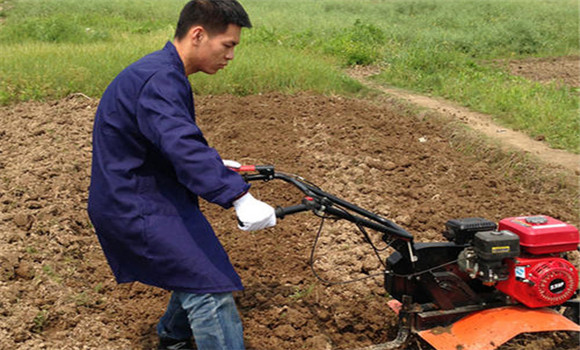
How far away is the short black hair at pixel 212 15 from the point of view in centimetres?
241

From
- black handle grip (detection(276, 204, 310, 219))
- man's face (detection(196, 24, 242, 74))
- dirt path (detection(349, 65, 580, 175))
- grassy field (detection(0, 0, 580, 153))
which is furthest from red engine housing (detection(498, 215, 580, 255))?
grassy field (detection(0, 0, 580, 153))

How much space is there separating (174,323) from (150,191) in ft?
2.75

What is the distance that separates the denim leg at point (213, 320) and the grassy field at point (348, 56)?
421cm

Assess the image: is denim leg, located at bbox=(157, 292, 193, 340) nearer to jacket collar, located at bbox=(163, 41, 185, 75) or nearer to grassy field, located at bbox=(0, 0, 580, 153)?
jacket collar, located at bbox=(163, 41, 185, 75)

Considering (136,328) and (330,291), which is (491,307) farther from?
(136,328)

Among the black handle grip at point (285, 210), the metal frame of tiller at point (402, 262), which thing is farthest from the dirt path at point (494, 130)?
the black handle grip at point (285, 210)

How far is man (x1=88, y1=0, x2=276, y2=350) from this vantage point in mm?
2328

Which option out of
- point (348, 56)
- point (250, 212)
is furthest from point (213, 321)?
point (348, 56)

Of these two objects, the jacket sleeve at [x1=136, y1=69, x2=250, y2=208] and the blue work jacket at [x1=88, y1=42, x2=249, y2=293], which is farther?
the blue work jacket at [x1=88, y1=42, x2=249, y2=293]

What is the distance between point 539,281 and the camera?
295 centimetres

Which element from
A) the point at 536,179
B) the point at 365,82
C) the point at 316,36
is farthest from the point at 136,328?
the point at 316,36

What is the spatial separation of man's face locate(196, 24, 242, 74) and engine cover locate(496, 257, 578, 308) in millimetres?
1727

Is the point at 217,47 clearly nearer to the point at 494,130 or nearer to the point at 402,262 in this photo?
the point at 402,262

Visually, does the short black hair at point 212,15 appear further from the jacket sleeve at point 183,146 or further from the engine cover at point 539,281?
the engine cover at point 539,281
